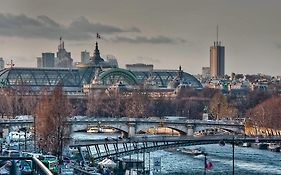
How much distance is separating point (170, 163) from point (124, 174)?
9.00 meters

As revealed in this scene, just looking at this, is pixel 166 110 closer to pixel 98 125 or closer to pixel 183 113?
pixel 183 113

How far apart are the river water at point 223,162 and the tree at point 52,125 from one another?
4.90 metres

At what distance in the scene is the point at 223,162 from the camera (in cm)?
4919

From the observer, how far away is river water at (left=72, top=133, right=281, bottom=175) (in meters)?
43.9

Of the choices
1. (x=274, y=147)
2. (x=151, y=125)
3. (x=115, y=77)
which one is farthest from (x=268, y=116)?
(x=115, y=77)

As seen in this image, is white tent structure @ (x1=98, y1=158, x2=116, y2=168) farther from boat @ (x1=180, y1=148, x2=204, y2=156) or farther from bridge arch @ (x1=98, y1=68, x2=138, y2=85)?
bridge arch @ (x1=98, y1=68, x2=138, y2=85)

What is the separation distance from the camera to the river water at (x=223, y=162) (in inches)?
1729

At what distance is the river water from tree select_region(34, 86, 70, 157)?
4.90m

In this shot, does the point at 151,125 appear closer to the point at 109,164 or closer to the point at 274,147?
the point at 274,147

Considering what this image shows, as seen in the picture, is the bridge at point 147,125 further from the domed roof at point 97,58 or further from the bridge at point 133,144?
the domed roof at point 97,58

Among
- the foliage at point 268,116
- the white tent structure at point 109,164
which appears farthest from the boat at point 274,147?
the white tent structure at point 109,164

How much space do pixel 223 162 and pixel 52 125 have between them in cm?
991

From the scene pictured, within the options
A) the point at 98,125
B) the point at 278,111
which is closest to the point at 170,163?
the point at 98,125

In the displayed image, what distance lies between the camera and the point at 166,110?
110 m
